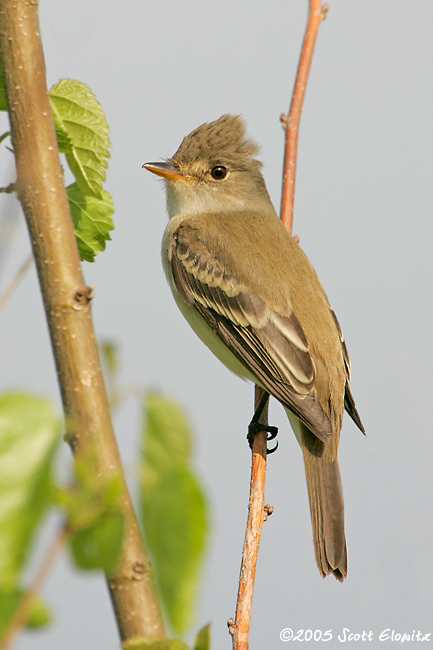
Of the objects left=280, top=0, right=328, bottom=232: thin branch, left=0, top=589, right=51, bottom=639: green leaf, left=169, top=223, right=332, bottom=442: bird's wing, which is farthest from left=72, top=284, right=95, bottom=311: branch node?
left=280, top=0, right=328, bottom=232: thin branch

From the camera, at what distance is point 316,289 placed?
4.14 m

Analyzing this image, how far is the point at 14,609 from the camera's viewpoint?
2.24 ft

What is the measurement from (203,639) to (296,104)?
10.4 ft

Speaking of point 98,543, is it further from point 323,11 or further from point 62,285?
point 323,11

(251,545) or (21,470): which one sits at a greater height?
(21,470)

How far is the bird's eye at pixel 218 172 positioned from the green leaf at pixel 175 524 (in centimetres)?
393

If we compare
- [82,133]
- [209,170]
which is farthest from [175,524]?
[209,170]

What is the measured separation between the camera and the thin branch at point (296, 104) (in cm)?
366

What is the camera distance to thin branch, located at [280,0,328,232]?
3660 millimetres

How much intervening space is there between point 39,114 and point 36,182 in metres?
0.11

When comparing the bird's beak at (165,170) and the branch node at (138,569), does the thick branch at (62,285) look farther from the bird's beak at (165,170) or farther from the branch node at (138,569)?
the bird's beak at (165,170)

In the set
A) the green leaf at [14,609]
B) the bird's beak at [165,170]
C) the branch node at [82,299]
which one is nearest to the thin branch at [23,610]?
the green leaf at [14,609]

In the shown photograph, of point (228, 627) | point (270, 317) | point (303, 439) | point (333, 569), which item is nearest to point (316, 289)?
point (270, 317)

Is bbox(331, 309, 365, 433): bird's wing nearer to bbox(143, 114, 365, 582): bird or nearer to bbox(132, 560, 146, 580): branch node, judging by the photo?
bbox(143, 114, 365, 582): bird
